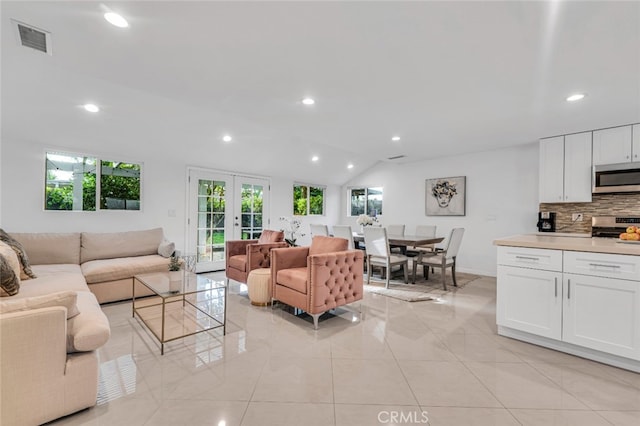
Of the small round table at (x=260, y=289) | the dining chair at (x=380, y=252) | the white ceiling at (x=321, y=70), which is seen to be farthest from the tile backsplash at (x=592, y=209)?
the small round table at (x=260, y=289)

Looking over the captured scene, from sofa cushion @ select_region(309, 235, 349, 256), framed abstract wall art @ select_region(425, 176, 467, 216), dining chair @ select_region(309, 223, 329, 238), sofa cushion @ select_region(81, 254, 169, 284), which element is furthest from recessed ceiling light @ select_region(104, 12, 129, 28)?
framed abstract wall art @ select_region(425, 176, 467, 216)

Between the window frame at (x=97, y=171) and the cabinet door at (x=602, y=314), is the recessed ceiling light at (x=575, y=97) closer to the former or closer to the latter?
the cabinet door at (x=602, y=314)

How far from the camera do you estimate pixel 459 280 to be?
4.97 m

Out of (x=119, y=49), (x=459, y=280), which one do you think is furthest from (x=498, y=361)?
(x=119, y=49)

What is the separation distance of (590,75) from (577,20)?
3.29 ft

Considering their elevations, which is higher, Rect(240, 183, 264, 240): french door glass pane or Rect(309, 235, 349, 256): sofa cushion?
Rect(240, 183, 264, 240): french door glass pane

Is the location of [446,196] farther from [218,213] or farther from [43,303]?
[43,303]

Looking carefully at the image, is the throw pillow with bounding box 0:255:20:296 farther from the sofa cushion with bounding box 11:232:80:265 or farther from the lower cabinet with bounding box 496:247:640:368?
Result: the lower cabinet with bounding box 496:247:640:368

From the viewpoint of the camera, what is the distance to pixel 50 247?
354 centimetres

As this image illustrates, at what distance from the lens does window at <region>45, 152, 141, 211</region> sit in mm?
3965

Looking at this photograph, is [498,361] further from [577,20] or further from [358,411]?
[577,20]

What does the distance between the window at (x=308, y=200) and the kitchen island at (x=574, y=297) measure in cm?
518

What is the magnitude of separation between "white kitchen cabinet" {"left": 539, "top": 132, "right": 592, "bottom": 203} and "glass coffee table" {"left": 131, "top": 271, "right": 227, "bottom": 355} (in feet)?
16.1

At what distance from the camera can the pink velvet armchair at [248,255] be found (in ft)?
12.9
